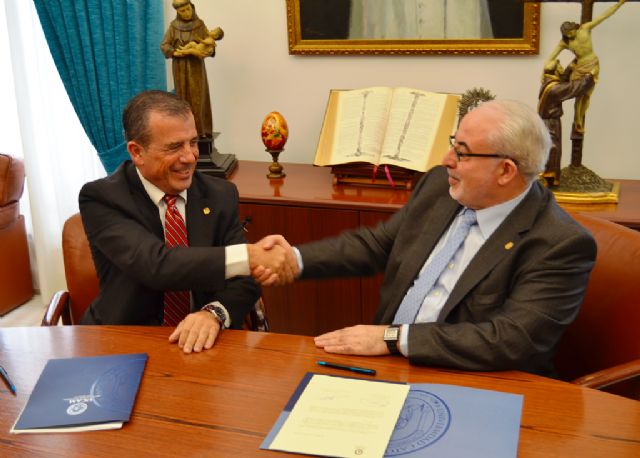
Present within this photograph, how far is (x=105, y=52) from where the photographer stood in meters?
3.81

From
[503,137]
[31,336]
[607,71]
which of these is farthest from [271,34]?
[31,336]

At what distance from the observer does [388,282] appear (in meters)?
2.45

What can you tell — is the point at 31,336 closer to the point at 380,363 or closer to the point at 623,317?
the point at 380,363

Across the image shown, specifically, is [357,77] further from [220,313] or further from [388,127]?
[220,313]

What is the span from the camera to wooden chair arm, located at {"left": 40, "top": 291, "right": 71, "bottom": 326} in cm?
247

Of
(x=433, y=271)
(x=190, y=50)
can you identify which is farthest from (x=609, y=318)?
(x=190, y=50)

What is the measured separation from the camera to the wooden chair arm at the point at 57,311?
2.47 metres

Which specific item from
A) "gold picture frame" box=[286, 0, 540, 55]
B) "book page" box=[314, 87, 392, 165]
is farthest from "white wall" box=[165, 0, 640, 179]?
"book page" box=[314, 87, 392, 165]

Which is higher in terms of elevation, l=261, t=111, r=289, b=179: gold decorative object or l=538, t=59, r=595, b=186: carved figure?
l=538, t=59, r=595, b=186: carved figure

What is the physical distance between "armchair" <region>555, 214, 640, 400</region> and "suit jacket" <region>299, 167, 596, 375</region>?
0.15m

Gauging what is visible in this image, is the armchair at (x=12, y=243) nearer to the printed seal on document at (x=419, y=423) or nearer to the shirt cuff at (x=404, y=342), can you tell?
the shirt cuff at (x=404, y=342)

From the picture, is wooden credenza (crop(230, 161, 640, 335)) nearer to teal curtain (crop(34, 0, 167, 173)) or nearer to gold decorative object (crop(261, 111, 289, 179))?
gold decorative object (crop(261, 111, 289, 179))

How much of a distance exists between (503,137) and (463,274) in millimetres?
396

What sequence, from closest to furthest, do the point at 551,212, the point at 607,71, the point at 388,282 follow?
the point at 551,212 → the point at 388,282 → the point at 607,71
